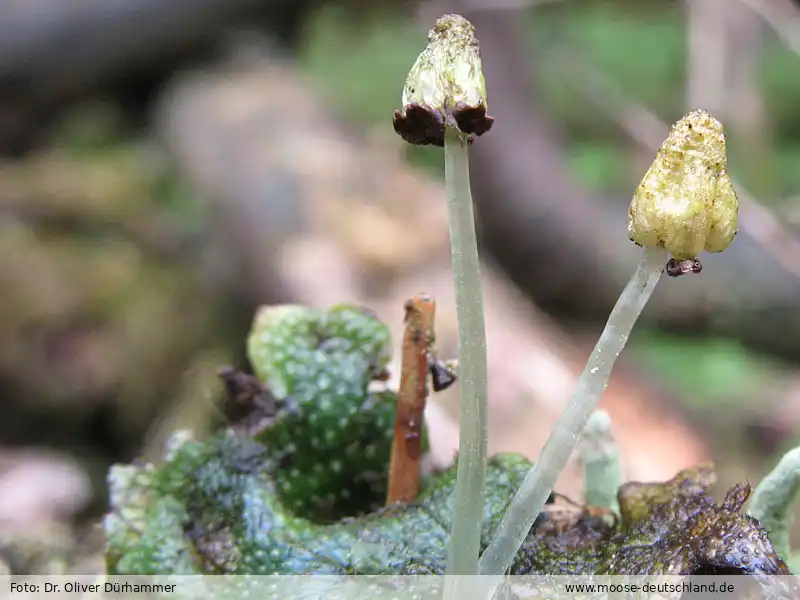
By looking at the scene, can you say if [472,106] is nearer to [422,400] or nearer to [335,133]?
[422,400]

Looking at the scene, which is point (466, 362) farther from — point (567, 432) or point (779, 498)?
point (779, 498)

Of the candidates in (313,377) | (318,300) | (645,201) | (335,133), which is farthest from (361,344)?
(335,133)

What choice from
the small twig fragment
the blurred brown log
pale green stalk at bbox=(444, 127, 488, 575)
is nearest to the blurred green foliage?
the blurred brown log

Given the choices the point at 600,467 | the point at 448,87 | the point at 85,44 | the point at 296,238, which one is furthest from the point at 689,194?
the point at 85,44

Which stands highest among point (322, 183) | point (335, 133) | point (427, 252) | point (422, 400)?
point (335, 133)

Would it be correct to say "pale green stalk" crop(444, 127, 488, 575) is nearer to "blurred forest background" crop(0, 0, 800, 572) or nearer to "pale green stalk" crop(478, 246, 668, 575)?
"pale green stalk" crop(478, 246, 668, 575)

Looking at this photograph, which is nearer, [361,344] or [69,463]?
[361,344]

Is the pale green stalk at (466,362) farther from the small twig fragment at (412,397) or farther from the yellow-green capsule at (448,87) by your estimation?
the small twig fragment at (412,397)
